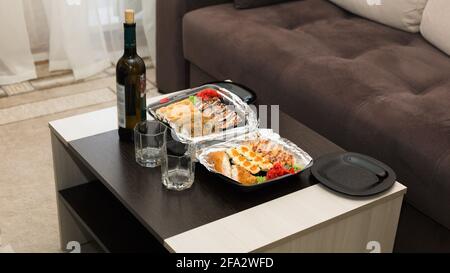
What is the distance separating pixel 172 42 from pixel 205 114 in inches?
43.5

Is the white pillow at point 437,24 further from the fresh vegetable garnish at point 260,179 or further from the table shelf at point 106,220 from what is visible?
the table shelf at point 106,220

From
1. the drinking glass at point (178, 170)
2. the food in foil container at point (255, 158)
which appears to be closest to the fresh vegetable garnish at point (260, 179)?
the food in foil container at point (255, 158)

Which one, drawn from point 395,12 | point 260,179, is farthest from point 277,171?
point 395,12

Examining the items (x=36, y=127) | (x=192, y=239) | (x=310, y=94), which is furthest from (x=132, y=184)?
(x=36, y=127)

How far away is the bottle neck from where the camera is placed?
1536 mm

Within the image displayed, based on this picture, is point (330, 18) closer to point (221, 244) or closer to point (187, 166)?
point (187, 166)

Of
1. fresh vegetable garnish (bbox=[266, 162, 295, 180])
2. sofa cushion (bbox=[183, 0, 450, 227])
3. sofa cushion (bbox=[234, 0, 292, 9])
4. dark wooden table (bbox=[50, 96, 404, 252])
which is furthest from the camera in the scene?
sofa cushion (bbox=[234, 0, 292, 9])

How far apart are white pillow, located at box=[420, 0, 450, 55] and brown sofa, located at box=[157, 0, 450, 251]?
0.13 ft

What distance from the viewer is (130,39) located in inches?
61.5

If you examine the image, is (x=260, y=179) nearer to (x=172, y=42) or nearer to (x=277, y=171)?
(x=277, y=171)

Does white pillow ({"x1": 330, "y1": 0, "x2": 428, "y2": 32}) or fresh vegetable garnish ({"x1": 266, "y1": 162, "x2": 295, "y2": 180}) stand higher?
white pillow ({"x1": 330, "y1": 0, "x2": 428, "y2": 32})

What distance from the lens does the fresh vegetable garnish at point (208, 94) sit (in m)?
1.84

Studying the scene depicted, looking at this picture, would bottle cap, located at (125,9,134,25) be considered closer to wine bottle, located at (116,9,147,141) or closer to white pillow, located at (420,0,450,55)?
wine bottle, located at (116,9,147,141)

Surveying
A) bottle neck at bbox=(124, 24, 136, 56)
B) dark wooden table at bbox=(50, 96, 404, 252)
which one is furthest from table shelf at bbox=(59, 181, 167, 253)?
bottle neck at bbox=(124, 24, 136, 56)
